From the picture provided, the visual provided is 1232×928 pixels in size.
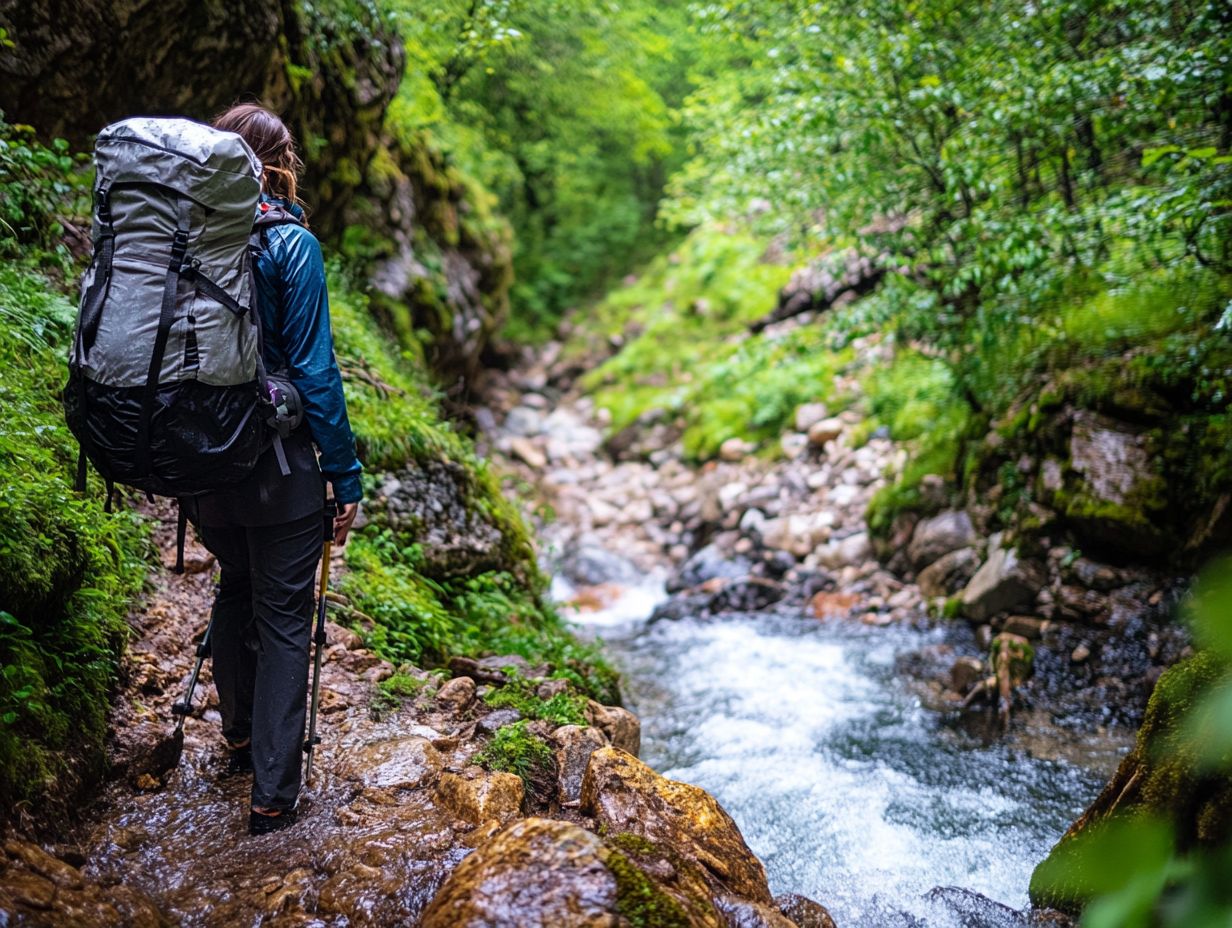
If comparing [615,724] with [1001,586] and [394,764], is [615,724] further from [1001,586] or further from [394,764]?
[1001,586]

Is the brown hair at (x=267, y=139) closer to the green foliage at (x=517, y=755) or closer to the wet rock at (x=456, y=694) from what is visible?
the green foliage at (x=517, y=755)

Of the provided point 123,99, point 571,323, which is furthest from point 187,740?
point 571,323

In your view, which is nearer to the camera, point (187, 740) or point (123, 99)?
point (187, 740)

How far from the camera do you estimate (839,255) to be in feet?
27.3

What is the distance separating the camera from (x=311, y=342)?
9.02ft

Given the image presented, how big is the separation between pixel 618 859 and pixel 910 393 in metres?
9.40

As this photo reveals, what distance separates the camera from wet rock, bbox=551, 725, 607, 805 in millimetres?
3439

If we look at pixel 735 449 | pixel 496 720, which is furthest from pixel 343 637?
pixel 735 449

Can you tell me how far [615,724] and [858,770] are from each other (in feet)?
6.02

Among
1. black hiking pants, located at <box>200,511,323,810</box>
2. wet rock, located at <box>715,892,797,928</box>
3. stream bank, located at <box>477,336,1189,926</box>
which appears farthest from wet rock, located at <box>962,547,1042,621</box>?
black hiking pants, located at <box>200,511,323,810</box>

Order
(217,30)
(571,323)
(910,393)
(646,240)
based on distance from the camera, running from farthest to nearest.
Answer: (646,240) → (571,323) → (910,393) → (217,30)

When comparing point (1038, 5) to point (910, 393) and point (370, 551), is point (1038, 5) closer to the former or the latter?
point (910, 393)

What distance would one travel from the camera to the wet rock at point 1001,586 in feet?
22.6

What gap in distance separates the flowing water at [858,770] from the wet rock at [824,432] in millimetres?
4023
